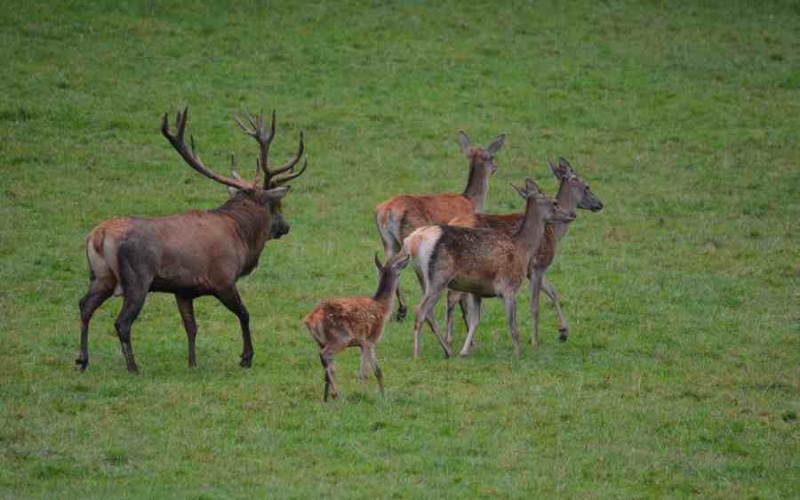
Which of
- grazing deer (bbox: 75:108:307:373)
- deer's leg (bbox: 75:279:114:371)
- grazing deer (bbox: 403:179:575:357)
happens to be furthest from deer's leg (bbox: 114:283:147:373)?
grazing deer (bbox: 403:179:575:357)

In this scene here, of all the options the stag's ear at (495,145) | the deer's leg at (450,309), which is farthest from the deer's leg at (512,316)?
the stag's ear at (495,145)

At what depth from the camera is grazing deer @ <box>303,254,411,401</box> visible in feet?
38.1

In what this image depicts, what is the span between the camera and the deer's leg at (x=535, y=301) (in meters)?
14.8

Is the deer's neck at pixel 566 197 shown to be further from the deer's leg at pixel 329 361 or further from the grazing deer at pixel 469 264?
the deer's leg at pixel 329 361

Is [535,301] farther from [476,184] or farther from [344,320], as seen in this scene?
[344,320]

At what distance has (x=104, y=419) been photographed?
1117 centimetres

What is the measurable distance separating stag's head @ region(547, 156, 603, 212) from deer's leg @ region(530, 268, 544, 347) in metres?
1.72

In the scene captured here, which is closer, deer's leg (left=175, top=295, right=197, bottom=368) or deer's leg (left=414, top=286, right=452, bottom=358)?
deer's leg (left=175, top=295, right=197, bottom=368)

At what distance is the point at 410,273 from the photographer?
58.7ft

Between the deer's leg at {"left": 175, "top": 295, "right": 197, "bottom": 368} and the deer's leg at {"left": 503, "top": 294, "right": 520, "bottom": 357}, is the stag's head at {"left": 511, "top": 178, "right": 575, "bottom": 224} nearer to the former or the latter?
the deer's leg at {"left": 503, "top": 294, "right": 520, "bottom": 357}

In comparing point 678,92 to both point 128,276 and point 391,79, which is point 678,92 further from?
point 128,276

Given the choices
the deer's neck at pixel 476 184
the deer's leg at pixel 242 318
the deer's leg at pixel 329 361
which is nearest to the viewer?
the deer's leg at pixel 329 361

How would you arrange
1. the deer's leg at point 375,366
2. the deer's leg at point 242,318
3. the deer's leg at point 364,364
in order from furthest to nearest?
1. the deer's leg at point 242,318
2. the deer's leg at point 364,364
3. the deer's leg at point 375,366

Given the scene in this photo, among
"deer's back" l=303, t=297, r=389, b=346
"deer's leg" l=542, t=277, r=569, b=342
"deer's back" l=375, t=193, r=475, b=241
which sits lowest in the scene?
"deer's leg" l=542, t=277, r=569, b=342
